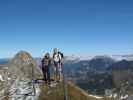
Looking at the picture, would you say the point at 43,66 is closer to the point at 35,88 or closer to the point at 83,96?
the point at 35,88

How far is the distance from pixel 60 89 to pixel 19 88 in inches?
257

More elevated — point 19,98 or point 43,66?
point 43,66

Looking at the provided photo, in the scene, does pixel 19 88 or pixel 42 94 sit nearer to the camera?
pixel 42 94

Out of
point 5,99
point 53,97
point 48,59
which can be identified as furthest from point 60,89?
point 5,99

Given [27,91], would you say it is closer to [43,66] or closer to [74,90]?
[43,66]

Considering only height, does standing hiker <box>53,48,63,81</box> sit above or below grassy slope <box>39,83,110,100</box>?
above

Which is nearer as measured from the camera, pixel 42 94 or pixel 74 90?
pixel 42 94

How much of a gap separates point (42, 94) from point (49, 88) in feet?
5.95

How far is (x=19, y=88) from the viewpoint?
1753 inches

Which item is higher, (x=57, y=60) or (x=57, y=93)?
(x=57, y=60)

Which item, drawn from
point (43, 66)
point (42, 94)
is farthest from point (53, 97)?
point (43, 66)

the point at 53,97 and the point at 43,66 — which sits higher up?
the point at 43,66

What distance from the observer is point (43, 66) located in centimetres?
4209

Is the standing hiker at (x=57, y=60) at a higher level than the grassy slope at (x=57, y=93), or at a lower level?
higher
